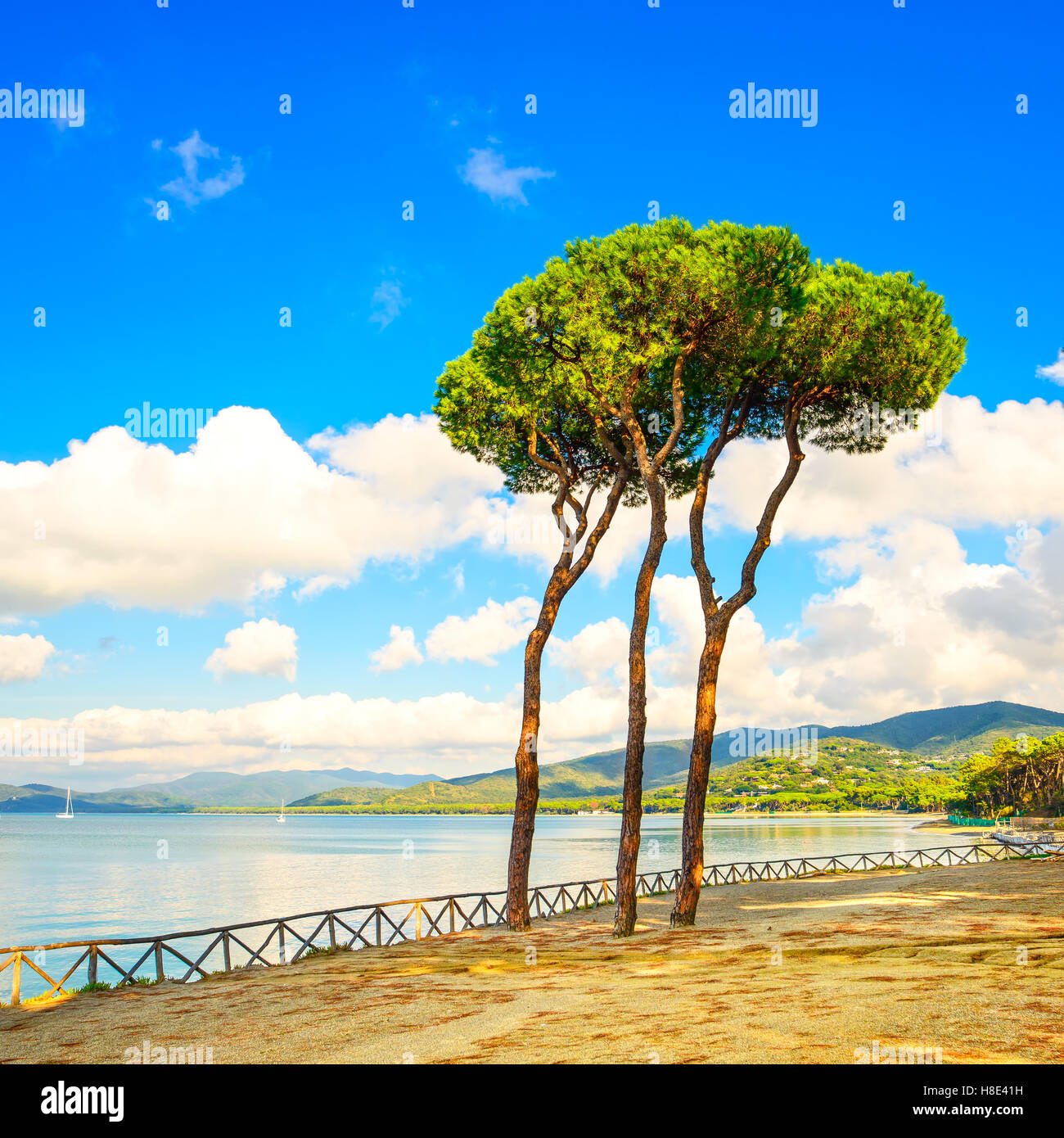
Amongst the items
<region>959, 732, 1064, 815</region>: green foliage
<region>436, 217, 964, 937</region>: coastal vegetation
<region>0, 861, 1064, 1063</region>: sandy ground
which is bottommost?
<region>959, 732, 1064, 815</region>: green foliage

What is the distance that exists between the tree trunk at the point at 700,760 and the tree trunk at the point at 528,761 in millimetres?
3237

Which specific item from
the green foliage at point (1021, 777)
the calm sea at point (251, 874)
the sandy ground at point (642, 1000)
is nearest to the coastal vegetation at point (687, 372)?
the sandy ground at point (642, 1000)

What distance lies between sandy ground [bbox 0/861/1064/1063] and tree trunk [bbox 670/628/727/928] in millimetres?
1057

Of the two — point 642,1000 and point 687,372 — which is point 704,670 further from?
point 642,1000

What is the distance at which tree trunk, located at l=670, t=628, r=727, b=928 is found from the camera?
1734cm

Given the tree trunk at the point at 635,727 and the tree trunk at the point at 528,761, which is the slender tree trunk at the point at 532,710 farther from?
the tree trunk at the point at 635,727

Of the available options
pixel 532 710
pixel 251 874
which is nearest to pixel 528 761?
pixel 532 710

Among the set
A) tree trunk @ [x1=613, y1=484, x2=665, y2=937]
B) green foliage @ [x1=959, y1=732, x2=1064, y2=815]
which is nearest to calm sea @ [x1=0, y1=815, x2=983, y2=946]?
green foliage @ [x1=959, y1=732, x2=1064, y2=815]

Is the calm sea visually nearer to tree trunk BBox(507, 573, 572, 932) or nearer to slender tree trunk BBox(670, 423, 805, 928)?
tree trunk BBox(507, 573, 572, 932)
